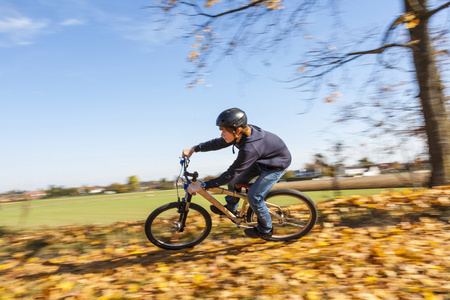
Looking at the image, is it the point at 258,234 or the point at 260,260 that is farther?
the point at 258,234

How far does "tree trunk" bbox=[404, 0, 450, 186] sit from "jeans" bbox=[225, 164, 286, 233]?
13.5 feet

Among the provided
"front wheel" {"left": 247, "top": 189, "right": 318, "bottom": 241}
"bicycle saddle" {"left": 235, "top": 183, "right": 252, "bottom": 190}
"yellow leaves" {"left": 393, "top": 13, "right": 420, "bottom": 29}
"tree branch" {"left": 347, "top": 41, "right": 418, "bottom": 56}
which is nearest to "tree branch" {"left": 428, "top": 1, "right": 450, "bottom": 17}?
"yellow leaves" {"left": 393, "top": 13, "right": 420, "bottom": 29}

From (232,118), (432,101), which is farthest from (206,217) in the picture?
(432,101)

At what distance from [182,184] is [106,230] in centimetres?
214

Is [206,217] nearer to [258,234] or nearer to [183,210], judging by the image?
[183,210]

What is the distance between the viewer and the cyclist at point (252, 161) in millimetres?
4434

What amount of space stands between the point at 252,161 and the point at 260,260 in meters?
1.25

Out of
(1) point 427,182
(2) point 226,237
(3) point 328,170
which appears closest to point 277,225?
(2) point 226,237

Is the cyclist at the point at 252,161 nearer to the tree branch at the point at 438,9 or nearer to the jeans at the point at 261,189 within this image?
the jeans at the point at 261,189

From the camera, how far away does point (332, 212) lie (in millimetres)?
6254

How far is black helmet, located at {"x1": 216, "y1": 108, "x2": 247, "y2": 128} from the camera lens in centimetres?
443

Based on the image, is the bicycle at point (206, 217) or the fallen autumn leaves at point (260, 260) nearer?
the fallen autumn leaves at point (260, 260)

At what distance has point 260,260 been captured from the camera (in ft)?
14.5

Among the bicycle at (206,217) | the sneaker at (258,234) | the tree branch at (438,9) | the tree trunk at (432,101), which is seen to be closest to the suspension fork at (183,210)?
the bicycle at (206,217)
